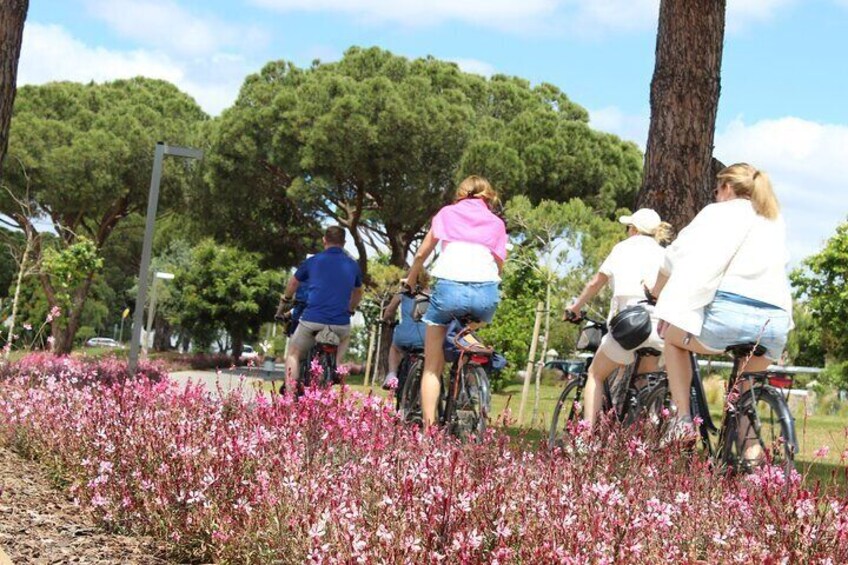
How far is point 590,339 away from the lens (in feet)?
23.7

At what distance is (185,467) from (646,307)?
301 cm

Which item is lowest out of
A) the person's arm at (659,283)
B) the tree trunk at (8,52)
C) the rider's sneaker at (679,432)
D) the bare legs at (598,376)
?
the rider's sneaker at (679,432)

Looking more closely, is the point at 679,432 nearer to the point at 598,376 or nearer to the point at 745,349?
the point at 745,349

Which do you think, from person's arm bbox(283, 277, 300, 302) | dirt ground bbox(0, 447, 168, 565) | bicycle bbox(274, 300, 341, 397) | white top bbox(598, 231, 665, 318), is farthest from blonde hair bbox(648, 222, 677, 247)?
dirt ground bbox(0, 447, 168, 565)

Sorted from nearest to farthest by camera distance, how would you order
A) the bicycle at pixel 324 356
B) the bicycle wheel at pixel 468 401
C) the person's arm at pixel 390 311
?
the bicycle wheel at pixel 468 401
the person's arm at pixel 390 311
the bicycle at pixel 324 356

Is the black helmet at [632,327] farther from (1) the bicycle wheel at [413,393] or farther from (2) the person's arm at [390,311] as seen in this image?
(2) the person's arm at [390,311]

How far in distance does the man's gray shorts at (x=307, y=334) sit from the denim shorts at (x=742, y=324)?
4064 millimetres

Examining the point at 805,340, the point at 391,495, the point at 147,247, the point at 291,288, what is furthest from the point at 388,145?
the point at 805,340

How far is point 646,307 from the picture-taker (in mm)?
6535

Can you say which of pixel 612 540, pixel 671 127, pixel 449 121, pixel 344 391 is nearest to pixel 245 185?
pixel 449 121

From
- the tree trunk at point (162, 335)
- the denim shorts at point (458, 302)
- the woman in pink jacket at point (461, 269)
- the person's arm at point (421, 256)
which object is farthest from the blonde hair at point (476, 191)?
the tree trunk at point (162, 335)

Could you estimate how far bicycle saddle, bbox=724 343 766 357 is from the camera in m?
5.29

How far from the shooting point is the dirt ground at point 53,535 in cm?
422

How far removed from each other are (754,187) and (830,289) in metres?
45.2
